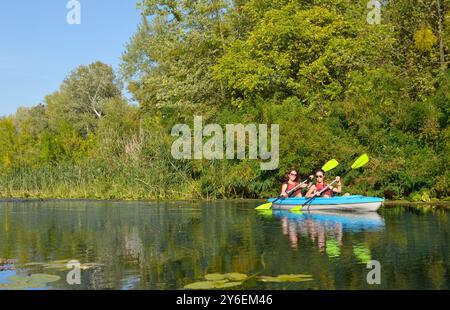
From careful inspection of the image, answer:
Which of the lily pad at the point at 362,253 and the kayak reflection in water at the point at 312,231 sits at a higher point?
the kayak reflection in water at the point at 312,231

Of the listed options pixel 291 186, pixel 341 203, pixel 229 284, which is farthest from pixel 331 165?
pixel 229 284

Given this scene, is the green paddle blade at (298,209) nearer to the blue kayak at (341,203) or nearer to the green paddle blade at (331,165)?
the blue kayak at (341,203)

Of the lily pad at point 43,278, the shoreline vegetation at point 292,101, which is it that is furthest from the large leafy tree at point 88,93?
the lily pad at point 43,278

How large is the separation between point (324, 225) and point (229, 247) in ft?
17.5

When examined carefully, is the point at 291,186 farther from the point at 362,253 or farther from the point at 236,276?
the point at 236,276

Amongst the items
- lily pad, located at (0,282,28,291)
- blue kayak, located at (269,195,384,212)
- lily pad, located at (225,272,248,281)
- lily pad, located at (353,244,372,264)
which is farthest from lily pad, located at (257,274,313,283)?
blue kayak, located at (269,195,384,212)

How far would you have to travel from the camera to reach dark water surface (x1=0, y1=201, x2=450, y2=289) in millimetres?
11398

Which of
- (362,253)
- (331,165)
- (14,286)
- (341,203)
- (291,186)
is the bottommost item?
(14,286)

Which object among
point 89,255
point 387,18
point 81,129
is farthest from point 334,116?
point 81,129

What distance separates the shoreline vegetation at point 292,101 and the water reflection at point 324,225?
17.6ft

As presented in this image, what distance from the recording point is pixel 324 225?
19812 millimetres

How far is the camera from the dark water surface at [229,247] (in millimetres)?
11398

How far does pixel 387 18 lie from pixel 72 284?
2949cm
